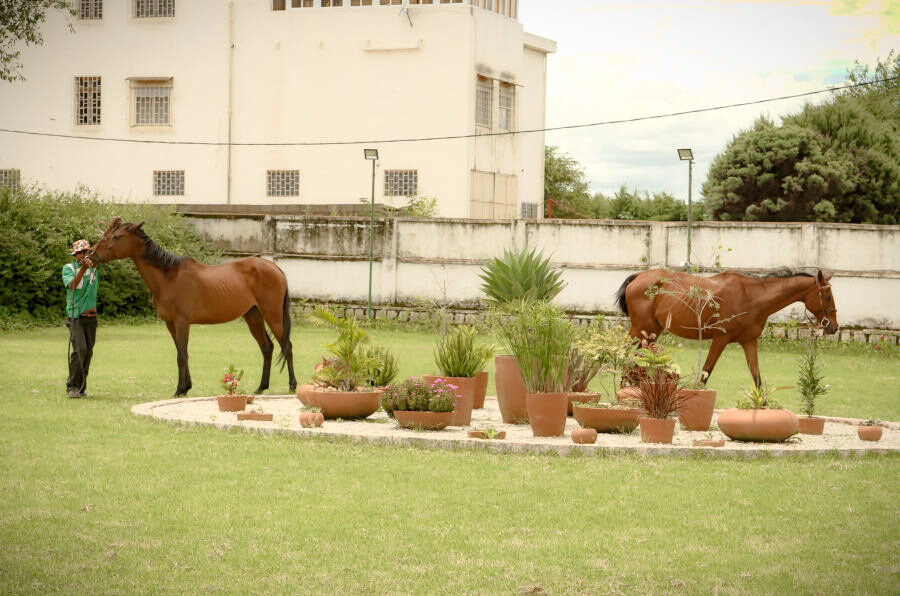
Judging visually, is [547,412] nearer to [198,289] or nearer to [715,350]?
[715,350]

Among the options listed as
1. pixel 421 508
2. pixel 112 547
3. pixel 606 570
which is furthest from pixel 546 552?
pixel 112 547

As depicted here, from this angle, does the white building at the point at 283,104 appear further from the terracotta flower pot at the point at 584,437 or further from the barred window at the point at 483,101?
the terracotta flower pot at the point at 584,437

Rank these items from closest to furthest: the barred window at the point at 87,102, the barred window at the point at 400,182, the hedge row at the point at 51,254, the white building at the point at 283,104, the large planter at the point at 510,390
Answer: the large planter at the point at 510,390
the hedge row at the point at 51,254
the white building at the point at 283,104
the barred window at the point at 400,182
the barred window at the point at 87,102

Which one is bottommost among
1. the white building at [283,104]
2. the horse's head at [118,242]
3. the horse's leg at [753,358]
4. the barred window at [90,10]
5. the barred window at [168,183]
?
the horse's leg at [753,358]

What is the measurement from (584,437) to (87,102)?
3991 cm

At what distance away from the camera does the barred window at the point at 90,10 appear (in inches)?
1841

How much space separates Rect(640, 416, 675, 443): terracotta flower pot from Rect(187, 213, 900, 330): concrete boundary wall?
1493 centimetres

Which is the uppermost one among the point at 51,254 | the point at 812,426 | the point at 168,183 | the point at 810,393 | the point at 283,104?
the point at 283,104

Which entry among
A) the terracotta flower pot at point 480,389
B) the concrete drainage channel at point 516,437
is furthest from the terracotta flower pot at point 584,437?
the terracotta flower pot at point 480,389

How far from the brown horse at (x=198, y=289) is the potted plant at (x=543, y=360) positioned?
505 centimetres

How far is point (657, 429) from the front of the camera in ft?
39.7

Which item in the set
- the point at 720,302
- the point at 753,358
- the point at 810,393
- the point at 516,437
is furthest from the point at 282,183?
the point at 810,393

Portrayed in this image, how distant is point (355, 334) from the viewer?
1363 centimetres

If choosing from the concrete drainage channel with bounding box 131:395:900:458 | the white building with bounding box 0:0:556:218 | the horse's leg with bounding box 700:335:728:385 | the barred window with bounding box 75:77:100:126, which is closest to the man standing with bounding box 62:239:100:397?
the concrete drainage channel with bounding box 131:395:900:458
